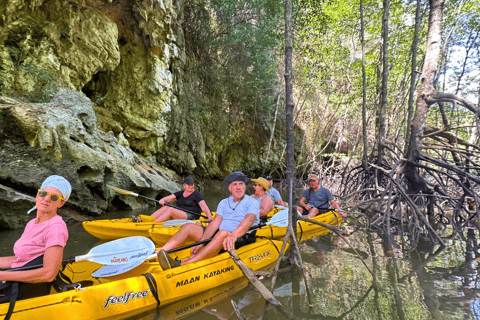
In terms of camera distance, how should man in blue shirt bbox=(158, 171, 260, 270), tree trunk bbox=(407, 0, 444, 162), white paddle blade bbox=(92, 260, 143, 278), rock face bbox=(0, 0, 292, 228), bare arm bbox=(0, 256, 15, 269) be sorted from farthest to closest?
rock face bbox=(0, 0, 292, 228) → tree trunk bbox=(407, 0, 444, 162) → man in blue shirt bbox=(158, 171, 260, 270) → white paddle blade bbox=(92, 260, 143, 278) → bare arm bbox=(0, 256, 15, 269)

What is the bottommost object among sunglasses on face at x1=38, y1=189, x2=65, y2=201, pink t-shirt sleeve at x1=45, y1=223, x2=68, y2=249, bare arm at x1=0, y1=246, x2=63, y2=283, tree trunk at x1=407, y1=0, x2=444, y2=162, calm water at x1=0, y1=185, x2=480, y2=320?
calm water at x1=0, y1=185, x2=480, y2=320

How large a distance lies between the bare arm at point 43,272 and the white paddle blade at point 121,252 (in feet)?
2.03

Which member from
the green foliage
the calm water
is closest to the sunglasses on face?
the calm water

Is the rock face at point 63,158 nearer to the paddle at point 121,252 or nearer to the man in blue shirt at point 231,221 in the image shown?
the paddle at point 121,252

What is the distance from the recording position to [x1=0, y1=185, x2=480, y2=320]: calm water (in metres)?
2.93

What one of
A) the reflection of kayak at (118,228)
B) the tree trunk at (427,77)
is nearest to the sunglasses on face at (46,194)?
the reflection of kayak at (118,228)

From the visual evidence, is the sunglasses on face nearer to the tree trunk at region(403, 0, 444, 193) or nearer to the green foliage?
the tree trunk at region(403, 0, 444, 193)

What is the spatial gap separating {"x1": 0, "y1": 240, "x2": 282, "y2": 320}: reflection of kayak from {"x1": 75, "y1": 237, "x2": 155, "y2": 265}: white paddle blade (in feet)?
0.67

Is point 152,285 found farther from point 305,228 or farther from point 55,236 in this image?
point 305,228

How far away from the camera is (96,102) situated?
10.5 m

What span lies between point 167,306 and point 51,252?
1403 mm

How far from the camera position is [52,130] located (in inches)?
259

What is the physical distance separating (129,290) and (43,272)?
833mm

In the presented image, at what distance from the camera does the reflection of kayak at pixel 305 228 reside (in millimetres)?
5715
